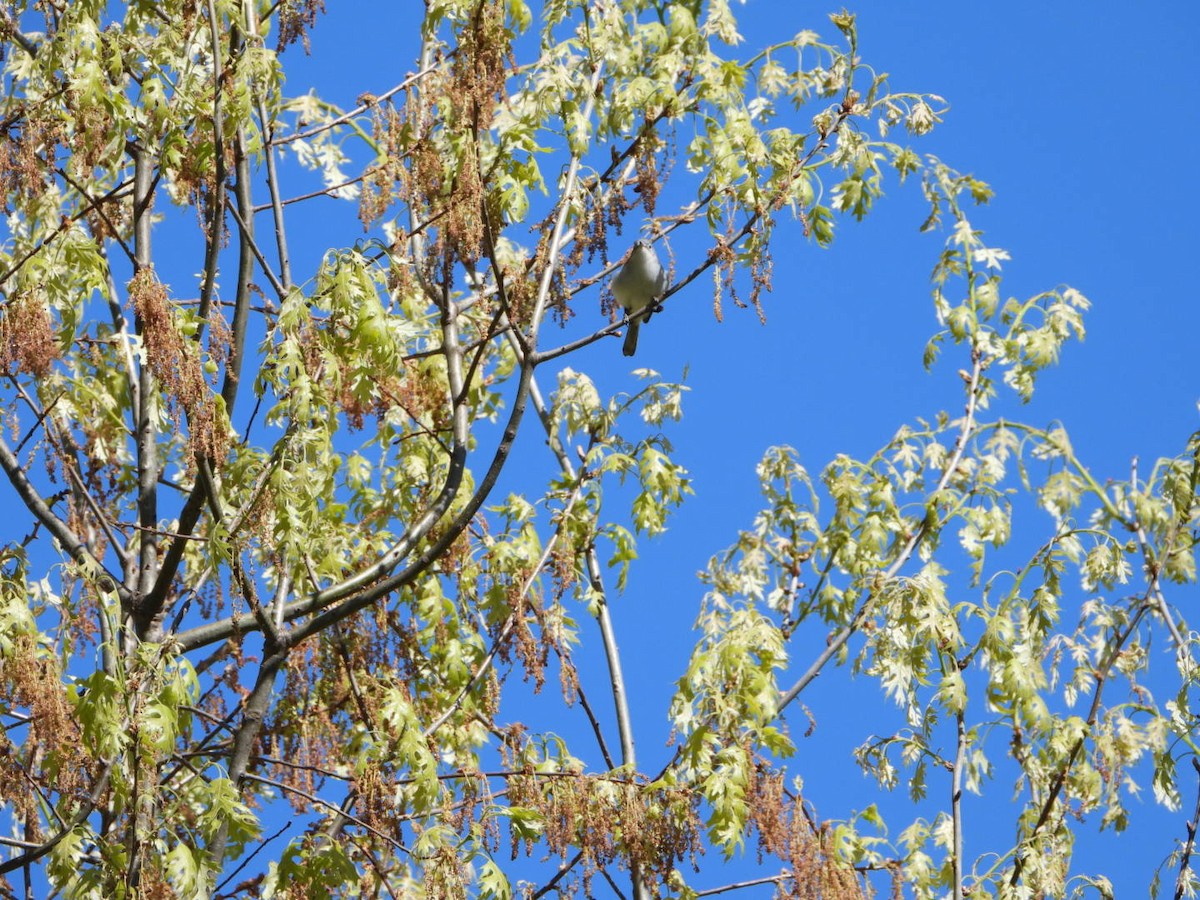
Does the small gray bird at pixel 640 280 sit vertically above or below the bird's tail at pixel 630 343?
below

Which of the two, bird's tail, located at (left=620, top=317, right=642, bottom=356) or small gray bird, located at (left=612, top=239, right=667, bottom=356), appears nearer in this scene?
small gray bird, located at (left=612, top=239, right=667, bottom=356)

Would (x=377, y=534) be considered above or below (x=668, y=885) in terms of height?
above

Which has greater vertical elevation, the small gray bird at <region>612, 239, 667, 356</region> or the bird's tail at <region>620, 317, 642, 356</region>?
the bird's tail at <region>620, 317, 642, 356</region>

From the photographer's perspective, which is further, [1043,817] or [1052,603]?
[1052,603]

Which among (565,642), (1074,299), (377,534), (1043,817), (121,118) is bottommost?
(1043,817)

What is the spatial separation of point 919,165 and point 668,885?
3.92 metres

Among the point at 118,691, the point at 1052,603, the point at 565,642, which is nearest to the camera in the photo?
the point at 118,691

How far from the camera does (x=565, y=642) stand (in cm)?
744

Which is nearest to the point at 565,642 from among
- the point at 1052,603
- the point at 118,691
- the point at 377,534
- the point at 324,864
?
the point at 377,534

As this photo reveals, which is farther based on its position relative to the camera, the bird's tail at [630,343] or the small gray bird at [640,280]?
the bird's tail at [630,343]

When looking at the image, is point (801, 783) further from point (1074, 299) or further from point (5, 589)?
point (1074, 299)

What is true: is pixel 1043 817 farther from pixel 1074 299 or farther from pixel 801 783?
pixel 1074 299

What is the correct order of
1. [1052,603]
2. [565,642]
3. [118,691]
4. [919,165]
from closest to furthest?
[118,691] < [1052,603] < [565,642] < [919,165]

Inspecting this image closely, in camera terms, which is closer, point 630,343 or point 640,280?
point 640,280
